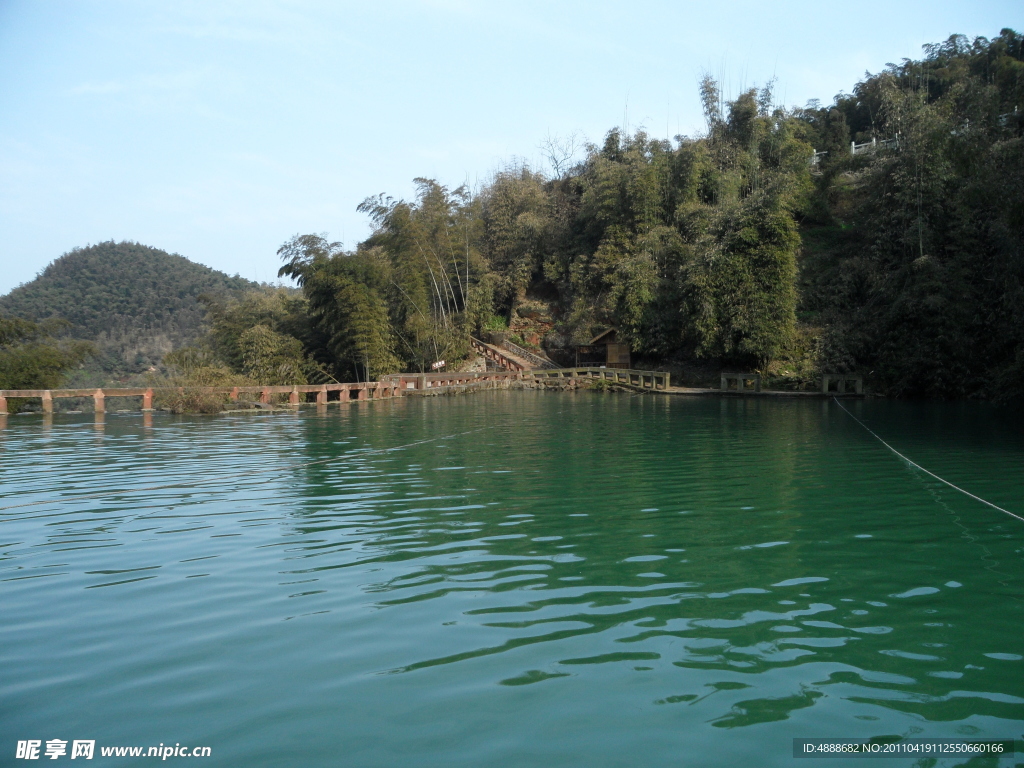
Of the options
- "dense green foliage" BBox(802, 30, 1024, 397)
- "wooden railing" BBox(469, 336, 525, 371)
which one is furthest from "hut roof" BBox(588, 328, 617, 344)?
"dense green foliage" BBox(802, 30, 1024, 397)

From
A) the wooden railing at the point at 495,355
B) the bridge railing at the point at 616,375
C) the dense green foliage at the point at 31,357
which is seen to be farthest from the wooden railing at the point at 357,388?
the wooden railing at the point at 495,355

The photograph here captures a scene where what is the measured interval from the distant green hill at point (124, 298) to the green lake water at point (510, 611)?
1821 inches

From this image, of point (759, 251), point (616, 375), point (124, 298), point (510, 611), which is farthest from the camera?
point (124, 298)

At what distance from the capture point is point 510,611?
15.8 ft

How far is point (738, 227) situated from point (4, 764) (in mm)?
32658

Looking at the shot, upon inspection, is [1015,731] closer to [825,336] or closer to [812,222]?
[825,336]

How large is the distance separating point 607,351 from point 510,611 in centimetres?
3585

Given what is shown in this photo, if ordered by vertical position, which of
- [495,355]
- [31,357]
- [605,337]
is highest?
[605,337]

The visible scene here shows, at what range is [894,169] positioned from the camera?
104 ft

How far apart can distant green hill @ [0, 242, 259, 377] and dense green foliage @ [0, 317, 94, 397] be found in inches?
991

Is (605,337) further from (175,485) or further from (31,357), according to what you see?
(175,485)

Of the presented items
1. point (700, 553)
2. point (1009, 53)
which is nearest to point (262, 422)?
point (700, 553)

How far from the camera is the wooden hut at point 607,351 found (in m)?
39.5

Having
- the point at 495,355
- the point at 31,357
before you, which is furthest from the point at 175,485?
the point at 495,355
